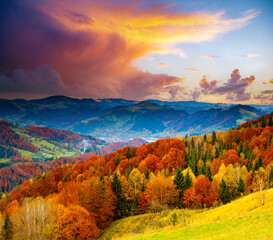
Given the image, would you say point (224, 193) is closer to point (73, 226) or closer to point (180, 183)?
point (180, 183)

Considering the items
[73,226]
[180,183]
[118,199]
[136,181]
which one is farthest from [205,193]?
[73,226]

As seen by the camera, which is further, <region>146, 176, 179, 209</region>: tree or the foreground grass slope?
<region>146, 176, 179, 209</region>: tree

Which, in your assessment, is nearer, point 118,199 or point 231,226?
point 231,226

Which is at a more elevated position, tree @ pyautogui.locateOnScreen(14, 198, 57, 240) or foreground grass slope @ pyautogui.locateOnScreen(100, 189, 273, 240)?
foreground grass slope @ pyautogui.locateOnScreen(100, 189, 273, 240)

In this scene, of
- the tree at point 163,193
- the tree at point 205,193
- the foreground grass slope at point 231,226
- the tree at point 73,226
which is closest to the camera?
the foreground grass slope at point 231,226

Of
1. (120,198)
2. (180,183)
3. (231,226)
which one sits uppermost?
(231,226)

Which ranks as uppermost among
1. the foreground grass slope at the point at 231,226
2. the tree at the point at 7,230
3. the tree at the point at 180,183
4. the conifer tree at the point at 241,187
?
the foreground grass slope at the point at 231,226

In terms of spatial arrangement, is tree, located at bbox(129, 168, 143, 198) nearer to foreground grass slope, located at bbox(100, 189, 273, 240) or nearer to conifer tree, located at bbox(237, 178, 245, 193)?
foreground grass slope, located at bbox(100, 189, 273, 240)

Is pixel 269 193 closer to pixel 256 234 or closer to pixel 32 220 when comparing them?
pixel 256 234

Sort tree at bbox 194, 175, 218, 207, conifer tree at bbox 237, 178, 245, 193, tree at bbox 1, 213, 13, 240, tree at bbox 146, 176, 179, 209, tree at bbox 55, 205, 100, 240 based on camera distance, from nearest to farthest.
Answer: tree at bbox 55, 205, 100, 240
tree at bbox 1, 213, 13, 240
tree at bbox 194, 175, 218, 207
tree at bbox 146, 176, 179, 209
conifer tree at bbox 237, 178, 245, 193

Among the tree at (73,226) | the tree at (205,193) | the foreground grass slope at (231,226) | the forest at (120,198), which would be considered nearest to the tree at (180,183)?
the forest at (120,198)

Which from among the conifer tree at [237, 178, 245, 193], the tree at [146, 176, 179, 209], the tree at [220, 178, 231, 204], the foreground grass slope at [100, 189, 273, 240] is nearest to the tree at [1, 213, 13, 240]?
the foreground grass slope at [100, 189, 273, 240]

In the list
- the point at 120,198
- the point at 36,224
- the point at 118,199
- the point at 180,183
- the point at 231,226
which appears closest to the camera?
the point at 231,226

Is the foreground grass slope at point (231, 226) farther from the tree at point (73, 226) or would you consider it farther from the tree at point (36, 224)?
the tree at point (36, 224)
